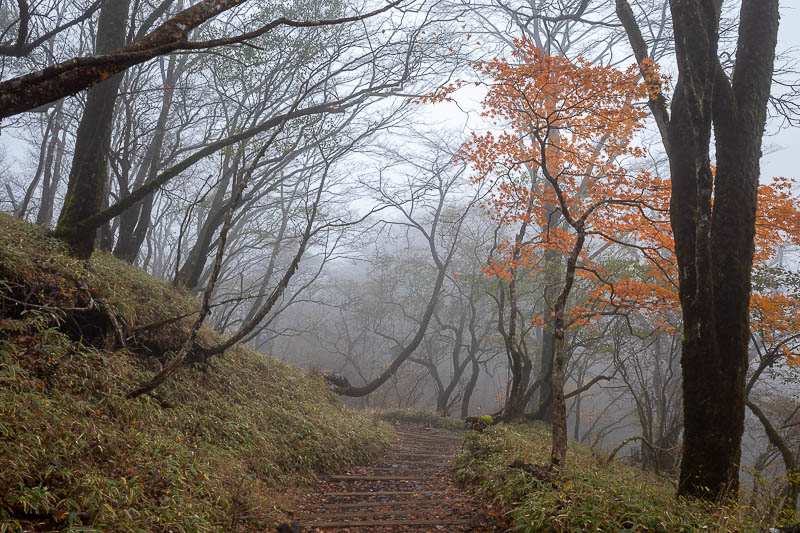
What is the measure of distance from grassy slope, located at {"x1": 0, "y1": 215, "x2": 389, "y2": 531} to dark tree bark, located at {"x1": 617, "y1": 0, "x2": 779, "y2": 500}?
4786 mm

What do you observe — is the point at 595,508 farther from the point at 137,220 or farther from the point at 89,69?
the point at 137,220

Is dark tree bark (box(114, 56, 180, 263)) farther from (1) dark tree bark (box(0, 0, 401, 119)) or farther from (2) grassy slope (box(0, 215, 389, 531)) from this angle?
(1) dark tree bark (box(0, 0, 401, 119))

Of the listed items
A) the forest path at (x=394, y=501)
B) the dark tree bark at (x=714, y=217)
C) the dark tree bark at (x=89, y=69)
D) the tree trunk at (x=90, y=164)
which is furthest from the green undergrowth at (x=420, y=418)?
the dark tree bark at (x=89, y=69)

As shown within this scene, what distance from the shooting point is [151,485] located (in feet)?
13.1

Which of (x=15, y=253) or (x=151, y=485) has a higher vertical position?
(x=15, y=253)

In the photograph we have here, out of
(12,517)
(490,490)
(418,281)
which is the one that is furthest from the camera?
(418,281)

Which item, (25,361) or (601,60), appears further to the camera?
(601,60)

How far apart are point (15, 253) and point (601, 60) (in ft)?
55.2

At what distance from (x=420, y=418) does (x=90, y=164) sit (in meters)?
13.0

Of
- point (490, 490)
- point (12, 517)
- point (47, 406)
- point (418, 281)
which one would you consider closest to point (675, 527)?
point (490, 490)

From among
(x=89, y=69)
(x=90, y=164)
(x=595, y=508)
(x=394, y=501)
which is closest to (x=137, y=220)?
(x=90, y=164)

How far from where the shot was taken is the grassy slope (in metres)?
3.36

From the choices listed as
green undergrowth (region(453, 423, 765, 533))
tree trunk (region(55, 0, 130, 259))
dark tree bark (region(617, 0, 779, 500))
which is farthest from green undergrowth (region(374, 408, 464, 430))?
tree trunk (region(55, 0, 130, 259))

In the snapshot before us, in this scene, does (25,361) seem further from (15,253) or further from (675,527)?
(675,527)
